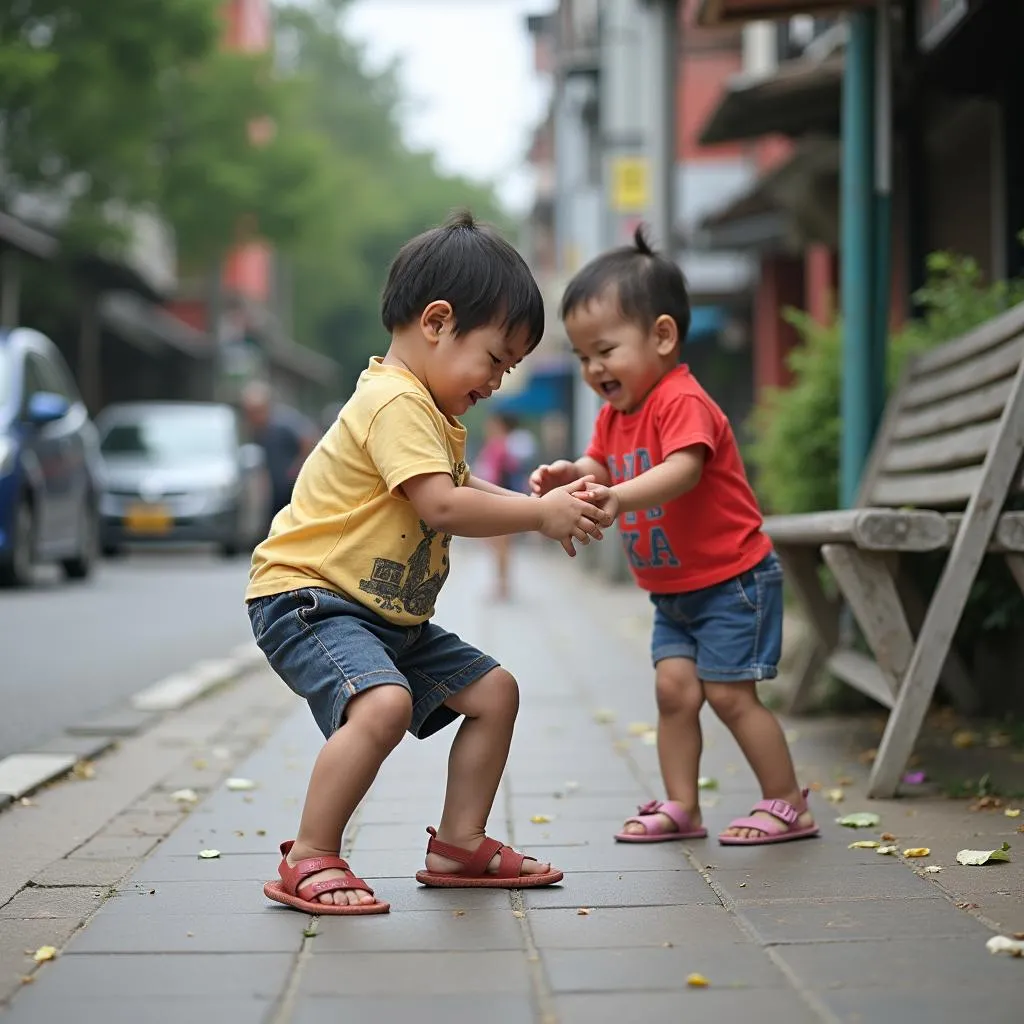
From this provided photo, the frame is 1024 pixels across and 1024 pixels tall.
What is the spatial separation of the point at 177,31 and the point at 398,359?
20.1 metres

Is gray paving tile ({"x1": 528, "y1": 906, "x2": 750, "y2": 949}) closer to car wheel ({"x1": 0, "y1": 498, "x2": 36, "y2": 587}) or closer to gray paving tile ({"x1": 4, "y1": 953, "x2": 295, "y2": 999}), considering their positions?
gray paving tile ({"x1": 4, "y1": 953, "x2": 295, "y2": 999})

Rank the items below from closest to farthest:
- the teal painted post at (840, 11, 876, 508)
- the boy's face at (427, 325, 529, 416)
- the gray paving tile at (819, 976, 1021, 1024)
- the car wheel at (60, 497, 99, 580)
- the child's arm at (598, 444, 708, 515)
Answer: the gray paving tile at (819, 976, 1021, 1024) < the boy's face at (427, 325, 529, 416) < the child's arm at (598, 444, 708, 515) < the teal painted post at (840, 11, 876, 508) < the car wheel at (60, 497, 99, 580)

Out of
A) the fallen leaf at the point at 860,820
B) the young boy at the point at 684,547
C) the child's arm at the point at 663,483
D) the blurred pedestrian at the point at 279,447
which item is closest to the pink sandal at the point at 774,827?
the young boy at the point at 684,547

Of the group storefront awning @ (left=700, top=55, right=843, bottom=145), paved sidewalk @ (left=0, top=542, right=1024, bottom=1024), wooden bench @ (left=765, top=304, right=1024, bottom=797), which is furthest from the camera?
storefront awning @ (left=700, top=55, right=843, bottom=145)

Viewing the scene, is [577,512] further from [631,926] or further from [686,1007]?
[686,1007]

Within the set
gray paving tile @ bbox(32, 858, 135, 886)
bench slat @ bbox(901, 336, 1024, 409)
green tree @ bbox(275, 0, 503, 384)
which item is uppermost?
green tree @ bbox(275, 0, 503, 384)

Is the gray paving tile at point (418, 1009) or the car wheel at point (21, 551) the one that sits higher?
the car wheel at point (21, 551)

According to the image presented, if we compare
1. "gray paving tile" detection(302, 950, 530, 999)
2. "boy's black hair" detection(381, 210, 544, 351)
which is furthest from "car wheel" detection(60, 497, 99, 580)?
"gray paving tile" detection(302, 950, 530, 999)

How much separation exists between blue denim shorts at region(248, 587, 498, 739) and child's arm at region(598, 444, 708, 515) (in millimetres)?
500

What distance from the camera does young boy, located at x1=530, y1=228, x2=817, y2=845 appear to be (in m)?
4.36

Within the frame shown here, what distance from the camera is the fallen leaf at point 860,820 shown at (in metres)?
4.47

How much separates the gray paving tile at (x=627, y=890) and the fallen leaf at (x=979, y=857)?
0.58 meters

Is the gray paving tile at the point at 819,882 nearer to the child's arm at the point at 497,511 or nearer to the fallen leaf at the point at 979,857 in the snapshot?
the fallen leaf at the point at 979,857

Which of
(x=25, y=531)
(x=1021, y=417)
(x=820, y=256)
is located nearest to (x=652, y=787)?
(x=1021, y=417)
